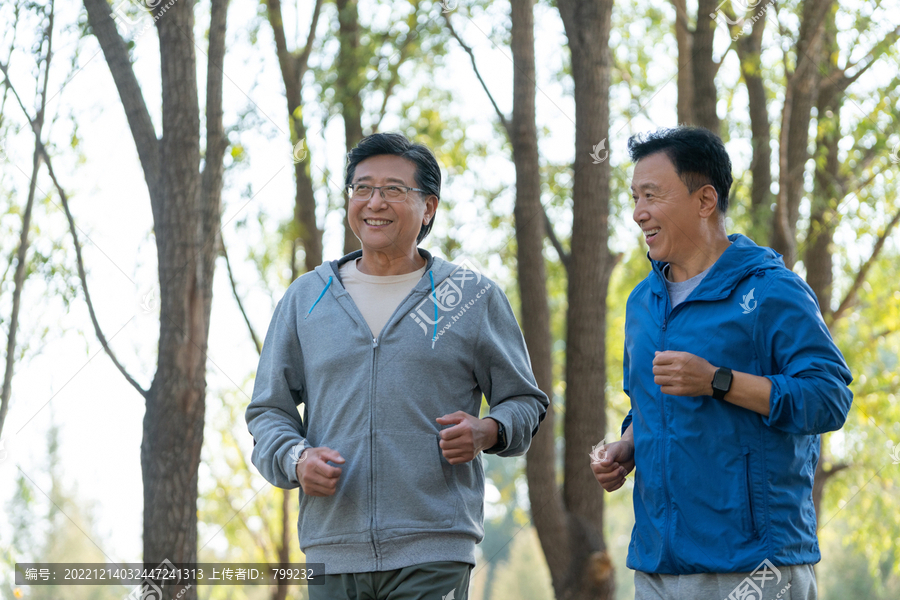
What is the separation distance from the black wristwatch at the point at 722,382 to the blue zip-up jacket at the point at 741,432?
0.08m

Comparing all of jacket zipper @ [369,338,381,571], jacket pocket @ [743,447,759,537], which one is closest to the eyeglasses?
jacket zipper @ [369,338,381,571]

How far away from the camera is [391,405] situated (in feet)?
7.84

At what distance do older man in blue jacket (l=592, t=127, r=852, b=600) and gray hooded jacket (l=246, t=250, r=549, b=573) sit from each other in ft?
1.33

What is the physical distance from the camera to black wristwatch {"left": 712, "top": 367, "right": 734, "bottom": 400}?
6.59 feet

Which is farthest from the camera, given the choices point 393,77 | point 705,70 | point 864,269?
point 864,269

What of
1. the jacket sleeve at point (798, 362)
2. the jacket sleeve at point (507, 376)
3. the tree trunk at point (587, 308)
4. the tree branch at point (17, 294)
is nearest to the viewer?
the jacket sleeve at point (798, 362)

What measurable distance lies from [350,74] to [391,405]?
558 cm

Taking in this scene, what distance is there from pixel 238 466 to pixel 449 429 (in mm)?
9667

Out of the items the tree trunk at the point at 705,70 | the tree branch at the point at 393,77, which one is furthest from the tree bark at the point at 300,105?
the tree trunk at the point at 705,70

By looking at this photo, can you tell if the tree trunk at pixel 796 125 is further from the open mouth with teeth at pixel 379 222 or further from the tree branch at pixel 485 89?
the open mouth with teeth at pixel 379 222

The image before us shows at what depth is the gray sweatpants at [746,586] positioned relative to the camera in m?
1.99

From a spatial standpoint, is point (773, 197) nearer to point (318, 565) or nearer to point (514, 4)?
point (514, 4)

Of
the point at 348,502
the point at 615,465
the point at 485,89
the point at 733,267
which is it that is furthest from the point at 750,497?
the point at 485,89

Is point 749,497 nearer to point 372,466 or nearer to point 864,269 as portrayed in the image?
point 372,466
